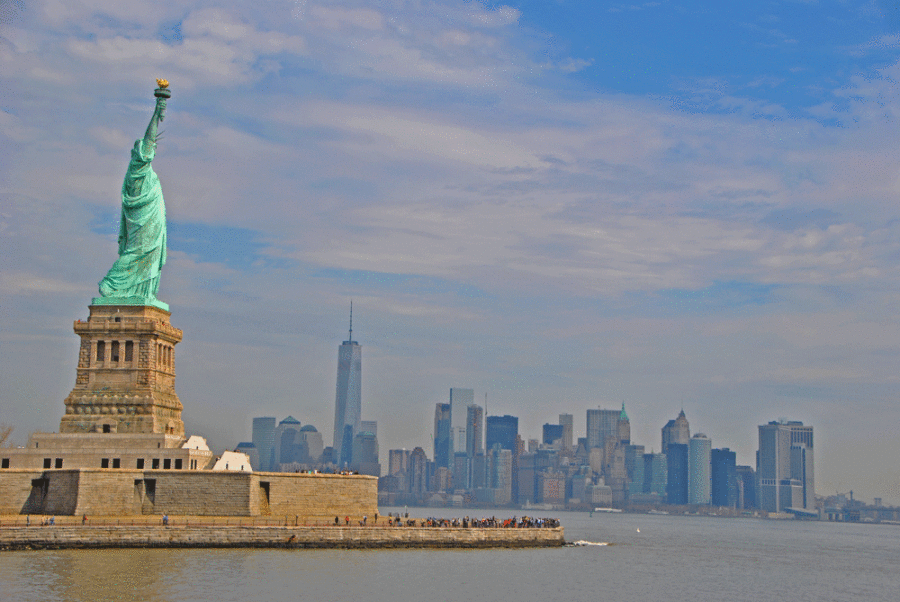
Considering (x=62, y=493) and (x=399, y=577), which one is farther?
(x=62, y=493)

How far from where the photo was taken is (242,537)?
66.7 metres

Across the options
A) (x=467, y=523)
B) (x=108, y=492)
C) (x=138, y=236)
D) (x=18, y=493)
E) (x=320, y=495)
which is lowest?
(x=467, y=523)

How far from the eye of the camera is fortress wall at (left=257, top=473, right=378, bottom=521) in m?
71.2

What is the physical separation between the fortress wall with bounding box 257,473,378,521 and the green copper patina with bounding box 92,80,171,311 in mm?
15292

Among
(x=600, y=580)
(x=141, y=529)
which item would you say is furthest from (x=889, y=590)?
(x=141, y=529)

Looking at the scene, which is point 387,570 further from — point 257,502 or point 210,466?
point 210,466

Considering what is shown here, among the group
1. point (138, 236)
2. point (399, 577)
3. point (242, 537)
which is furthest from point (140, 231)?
point (399, 577)

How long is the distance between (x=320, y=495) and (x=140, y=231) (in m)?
21.3

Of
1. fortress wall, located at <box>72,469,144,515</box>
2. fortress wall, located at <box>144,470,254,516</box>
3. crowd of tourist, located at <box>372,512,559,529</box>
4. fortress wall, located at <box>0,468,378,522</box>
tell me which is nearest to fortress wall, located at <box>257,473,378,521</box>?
fortress wall, located at <box>0,468,378,522</box>

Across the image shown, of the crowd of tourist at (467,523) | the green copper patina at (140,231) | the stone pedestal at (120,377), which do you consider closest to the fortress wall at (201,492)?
the stone pedestal at (120,377)

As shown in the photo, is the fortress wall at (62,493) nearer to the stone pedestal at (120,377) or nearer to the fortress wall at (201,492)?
the fortress wall at (201,492)

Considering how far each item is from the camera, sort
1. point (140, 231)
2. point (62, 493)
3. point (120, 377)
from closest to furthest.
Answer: point (62, 493) → point (120, 377) → point (140, 231)

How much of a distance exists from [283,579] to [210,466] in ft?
66.7

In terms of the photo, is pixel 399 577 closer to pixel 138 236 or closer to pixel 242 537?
pixel 242 537
